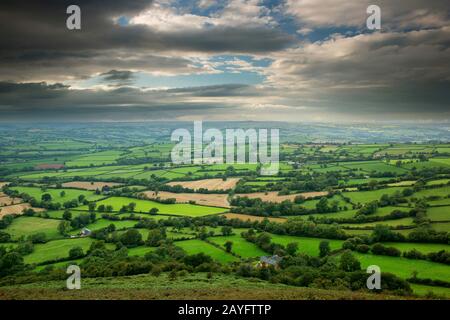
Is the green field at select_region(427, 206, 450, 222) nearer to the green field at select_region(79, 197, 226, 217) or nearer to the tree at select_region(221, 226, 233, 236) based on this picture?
the tree at select_region(221, 226, 233, 236)

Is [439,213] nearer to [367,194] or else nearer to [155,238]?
[367,194]

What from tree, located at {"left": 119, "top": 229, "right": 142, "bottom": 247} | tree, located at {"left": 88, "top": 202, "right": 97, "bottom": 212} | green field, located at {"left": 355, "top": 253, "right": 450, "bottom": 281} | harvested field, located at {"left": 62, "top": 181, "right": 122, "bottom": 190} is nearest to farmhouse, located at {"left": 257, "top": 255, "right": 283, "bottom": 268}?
green field, located at {"left": 355, "top": 253, "right": 450, "bottom": 281}

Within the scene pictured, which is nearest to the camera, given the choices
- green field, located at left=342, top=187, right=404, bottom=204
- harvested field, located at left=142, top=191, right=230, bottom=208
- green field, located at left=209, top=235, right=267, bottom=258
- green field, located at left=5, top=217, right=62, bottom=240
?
green field, located at left=209, top=235, right=267, bottom=258

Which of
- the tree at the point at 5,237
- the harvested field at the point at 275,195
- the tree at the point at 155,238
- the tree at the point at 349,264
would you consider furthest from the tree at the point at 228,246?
the tree at the point at 5,237

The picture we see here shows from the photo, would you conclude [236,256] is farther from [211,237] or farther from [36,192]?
[36,192]

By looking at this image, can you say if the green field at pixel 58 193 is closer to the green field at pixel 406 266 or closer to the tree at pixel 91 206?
the tree at pixel 91 206

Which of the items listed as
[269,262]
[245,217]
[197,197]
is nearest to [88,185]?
[197,197]
